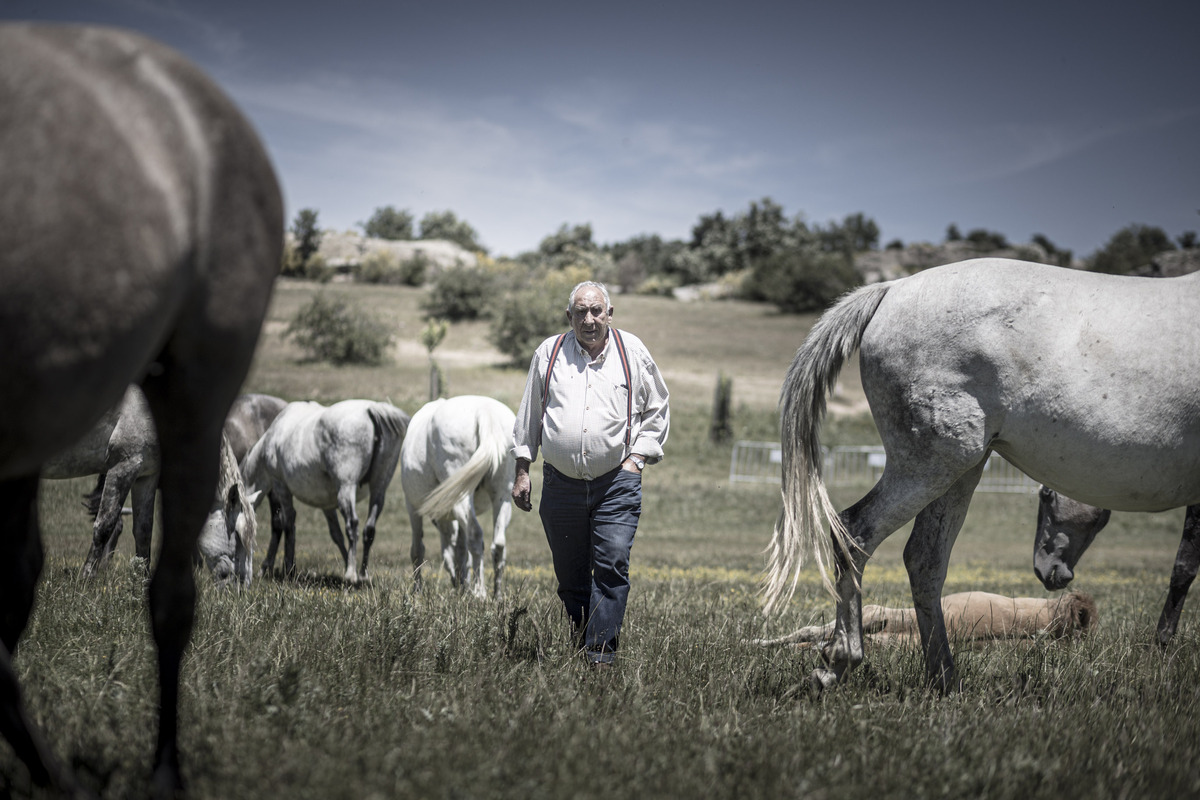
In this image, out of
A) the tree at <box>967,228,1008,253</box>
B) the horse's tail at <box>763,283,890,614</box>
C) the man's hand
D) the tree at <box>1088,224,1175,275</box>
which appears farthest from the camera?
the tree at <box>967,228,1008,253</box>

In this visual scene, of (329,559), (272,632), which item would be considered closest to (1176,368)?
(272,632)

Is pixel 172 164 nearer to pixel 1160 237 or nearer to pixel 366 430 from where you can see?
pixel 366 430

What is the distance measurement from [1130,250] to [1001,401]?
7541cm

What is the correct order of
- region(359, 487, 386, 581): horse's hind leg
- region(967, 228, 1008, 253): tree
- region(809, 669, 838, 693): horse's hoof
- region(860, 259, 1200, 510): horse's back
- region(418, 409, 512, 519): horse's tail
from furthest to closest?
region(967, 228, 1008, 253): tree → region(359, 487, 386, 581): horse's hind leg → region(418, 409, 512, 519): horse's tail → region(809, 669, 838, 693): horse's hoof → region(860, 259, 1200, 510): horse's back

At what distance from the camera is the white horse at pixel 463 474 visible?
7.27m

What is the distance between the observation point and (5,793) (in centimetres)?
201

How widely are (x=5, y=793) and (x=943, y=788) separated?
105 inches

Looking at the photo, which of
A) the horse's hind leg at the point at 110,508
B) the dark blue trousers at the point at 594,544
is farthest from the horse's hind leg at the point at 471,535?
the dark blue trousers at the point at 594,544

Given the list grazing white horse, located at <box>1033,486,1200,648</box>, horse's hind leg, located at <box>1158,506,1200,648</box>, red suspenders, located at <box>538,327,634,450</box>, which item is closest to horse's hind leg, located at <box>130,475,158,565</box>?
red suspenders, located at <box>538,327,634,450</box>

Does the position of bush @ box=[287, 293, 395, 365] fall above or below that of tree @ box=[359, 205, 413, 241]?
below

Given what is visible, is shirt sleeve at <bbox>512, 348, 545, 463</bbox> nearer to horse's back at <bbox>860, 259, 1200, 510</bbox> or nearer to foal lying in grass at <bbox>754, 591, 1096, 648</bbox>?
horse's back at <bbox>860, 259, 1200, 510</bbox>

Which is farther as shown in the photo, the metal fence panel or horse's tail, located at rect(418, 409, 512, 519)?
the metal fence panel

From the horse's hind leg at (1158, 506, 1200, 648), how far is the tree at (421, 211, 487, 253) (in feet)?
344

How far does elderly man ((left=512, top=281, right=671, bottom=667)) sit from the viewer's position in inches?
162
